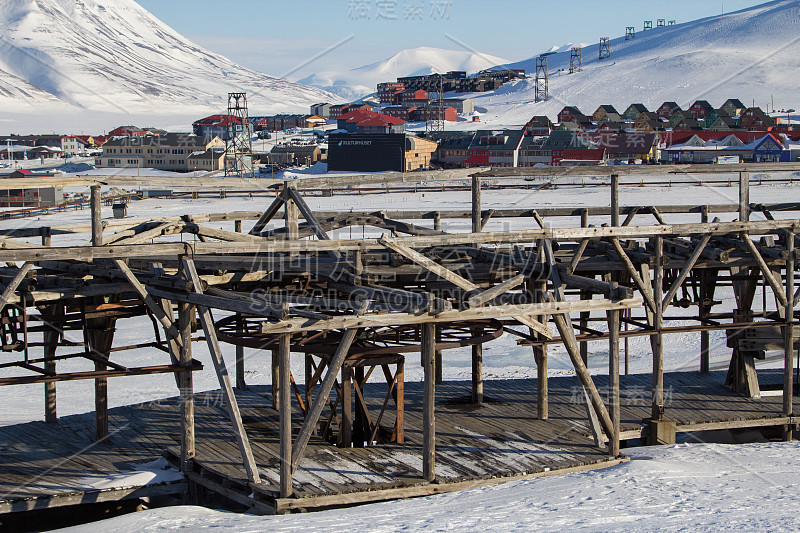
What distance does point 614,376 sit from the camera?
1347cm

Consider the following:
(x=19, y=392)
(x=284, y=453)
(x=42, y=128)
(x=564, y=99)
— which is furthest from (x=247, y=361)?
(x=42, y=128)

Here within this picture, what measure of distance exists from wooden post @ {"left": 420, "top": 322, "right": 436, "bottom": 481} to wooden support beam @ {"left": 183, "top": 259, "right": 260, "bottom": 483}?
230 cm

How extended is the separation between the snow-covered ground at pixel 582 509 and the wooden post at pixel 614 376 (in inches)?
18.8

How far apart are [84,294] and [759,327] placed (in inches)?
473

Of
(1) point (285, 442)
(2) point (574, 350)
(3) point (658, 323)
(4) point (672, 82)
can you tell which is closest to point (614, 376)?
(2) point (574, 350)

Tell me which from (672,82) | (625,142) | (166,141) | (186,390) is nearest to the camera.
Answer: (186,390)

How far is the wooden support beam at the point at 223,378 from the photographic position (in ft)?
38.9

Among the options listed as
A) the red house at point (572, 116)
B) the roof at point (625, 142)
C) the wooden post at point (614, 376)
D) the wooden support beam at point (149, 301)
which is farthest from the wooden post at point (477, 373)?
the red house at point (572, 116)

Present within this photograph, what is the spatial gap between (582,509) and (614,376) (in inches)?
112

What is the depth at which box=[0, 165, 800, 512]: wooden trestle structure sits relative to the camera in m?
12.1

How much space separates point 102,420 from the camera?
14.8 meters

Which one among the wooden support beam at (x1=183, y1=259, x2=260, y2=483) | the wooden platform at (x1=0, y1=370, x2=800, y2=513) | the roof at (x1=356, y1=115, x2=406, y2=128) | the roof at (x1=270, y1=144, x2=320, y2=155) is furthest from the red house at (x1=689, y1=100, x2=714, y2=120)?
the wooden support beam at (x1=183, y1=259, x2=260, y2=483)

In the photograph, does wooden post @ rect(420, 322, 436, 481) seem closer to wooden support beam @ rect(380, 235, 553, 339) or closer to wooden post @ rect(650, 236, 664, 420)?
wooden support beam @ rect(380, 235, 553, 339)

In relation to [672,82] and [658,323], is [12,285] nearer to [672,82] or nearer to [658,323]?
[658,323]
